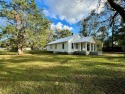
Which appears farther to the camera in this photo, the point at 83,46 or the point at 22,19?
the point at 83,46

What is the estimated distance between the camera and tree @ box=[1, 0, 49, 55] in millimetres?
25016

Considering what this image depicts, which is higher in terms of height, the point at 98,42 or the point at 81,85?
the point at 98,42

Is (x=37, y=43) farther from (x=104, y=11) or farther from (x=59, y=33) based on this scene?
(x=59, y=33)

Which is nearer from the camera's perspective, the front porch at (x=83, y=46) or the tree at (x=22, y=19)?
the tree at (x=22, y=19)

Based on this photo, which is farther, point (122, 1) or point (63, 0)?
point (63, 0)

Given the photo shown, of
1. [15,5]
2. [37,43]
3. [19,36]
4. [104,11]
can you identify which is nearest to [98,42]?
[37,43]

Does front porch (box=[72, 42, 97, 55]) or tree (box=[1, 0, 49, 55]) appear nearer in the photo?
tree (box=[1, 0, 49, 55])

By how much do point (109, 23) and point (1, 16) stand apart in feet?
76.9

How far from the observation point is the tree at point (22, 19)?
25.0m

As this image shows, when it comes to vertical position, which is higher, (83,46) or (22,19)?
(22,19)

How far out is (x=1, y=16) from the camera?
2530cm

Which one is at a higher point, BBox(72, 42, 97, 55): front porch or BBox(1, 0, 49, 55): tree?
BBox(1, 0, 49, 55): tree

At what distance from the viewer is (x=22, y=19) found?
86.2 feet

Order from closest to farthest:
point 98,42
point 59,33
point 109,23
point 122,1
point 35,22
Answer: point 122,1
point 109,23
point 35,22
point 98,42
point 59,33
